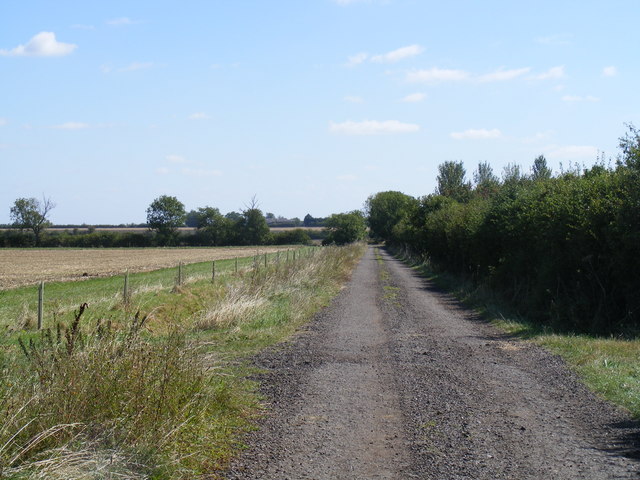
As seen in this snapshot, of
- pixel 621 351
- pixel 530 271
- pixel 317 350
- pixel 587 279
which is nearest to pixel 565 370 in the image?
pixel 621 351

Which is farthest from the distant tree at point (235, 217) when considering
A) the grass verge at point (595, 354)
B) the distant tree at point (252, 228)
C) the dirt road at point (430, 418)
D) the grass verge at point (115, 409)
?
the grass verge at point (115, 409)

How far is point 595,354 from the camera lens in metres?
11.0

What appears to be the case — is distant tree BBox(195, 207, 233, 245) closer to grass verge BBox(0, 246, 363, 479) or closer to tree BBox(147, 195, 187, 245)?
tree BBox(147, 195, 187, 245)

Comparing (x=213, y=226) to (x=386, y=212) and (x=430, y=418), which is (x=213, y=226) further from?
(x=430, y=418)

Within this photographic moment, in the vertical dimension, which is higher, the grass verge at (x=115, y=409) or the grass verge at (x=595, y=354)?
the grass verge at (x=115, y=409)

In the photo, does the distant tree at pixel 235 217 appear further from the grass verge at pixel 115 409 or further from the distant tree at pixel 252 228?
the grass verge at pixel 115 409

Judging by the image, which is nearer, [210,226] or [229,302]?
[229,302]

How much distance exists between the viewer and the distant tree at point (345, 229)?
9994 centimetres

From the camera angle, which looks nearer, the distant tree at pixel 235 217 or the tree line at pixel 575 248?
the tree line at pixel 575 248

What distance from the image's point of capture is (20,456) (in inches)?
185

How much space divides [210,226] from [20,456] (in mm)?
118257

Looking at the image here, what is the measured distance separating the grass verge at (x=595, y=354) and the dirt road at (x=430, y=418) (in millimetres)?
281

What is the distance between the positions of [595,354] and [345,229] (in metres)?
89.2

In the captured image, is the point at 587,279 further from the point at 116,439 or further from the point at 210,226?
the point at 210,226
